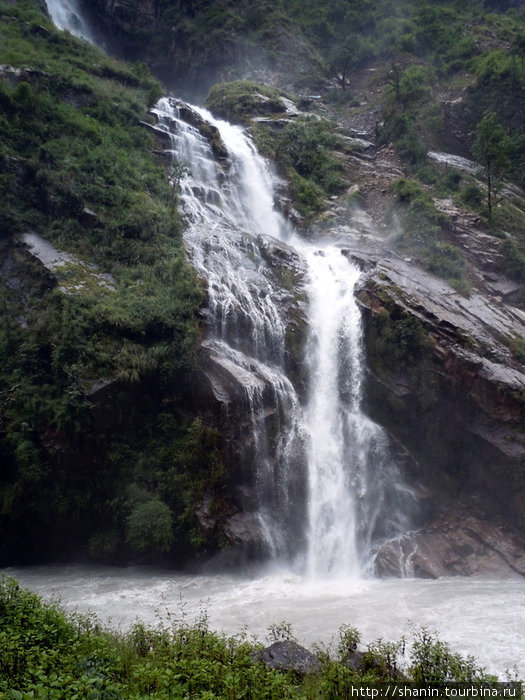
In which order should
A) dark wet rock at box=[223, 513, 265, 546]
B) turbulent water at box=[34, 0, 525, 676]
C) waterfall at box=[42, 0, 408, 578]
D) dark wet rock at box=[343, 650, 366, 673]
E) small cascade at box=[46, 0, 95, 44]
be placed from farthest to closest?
small cascade at box=[46, 0, 95, 44] < waterfall at box=[42, 0, 408, 578] < dark wet rock at box=[223, 513, 265, 546] < turbulent water at box=[34, 0, 525, 676] < dark wet rock at box=[343, 650, 366, 673]

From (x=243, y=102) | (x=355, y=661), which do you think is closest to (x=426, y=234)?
(x=243, y=102)

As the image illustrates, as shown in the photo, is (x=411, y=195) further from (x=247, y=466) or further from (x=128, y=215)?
(x=247, y=466)

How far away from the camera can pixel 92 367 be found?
53.0 feet

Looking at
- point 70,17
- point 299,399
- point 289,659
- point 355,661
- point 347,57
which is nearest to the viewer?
point 289,659

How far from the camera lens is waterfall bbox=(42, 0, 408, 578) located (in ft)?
52.6

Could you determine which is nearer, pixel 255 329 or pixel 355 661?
pixel 355 661

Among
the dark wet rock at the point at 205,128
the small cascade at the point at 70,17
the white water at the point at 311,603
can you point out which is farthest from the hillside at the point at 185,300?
the small cascade at the point at 70,17

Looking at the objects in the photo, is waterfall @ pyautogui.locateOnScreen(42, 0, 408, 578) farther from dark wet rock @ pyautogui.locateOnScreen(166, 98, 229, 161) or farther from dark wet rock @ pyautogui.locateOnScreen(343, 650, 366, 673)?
dark wet rock @ pyautogui.locateOnScreen(343, 650, 366, 673)

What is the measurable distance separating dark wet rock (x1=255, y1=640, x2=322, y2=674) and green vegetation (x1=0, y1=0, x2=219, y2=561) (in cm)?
716

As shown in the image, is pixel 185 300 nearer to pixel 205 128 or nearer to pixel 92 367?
pixel 92 367

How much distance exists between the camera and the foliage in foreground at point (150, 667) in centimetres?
541

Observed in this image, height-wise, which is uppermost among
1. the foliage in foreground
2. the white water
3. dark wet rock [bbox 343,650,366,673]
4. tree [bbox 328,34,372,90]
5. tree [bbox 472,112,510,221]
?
tree [bbox 328,34,372,90]

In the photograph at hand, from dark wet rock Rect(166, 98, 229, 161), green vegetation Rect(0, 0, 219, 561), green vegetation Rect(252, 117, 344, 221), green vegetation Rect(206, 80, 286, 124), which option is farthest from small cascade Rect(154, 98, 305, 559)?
green vegetation Rect(206, 80, 286, 124)

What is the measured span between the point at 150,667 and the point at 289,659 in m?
2.52
